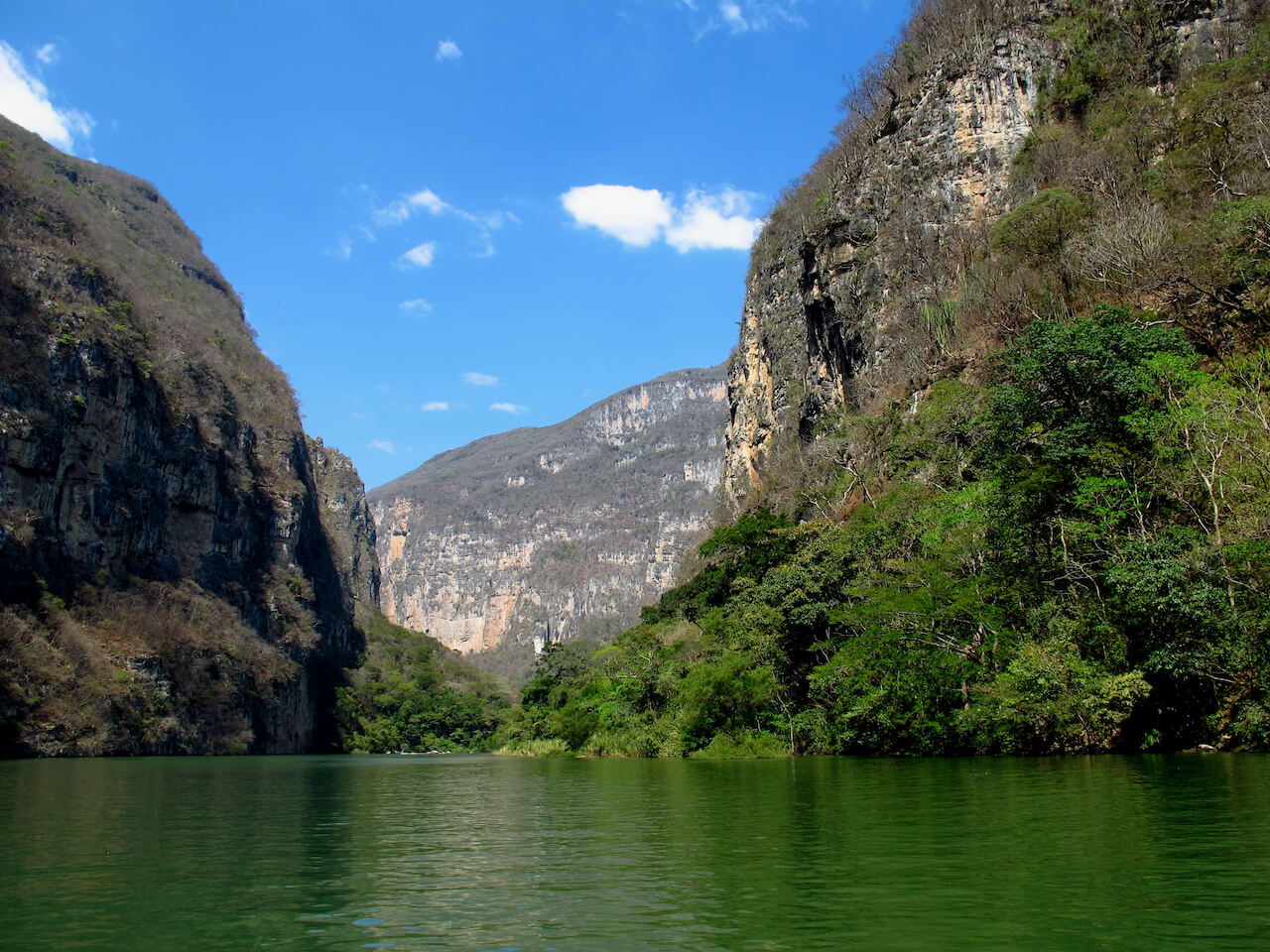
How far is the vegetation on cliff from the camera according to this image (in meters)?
20.4

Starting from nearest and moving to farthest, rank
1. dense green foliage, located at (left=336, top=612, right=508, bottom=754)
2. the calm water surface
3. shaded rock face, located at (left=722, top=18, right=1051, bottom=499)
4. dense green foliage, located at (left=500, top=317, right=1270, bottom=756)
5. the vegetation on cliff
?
the calm water surface, dense green foliage, located at (left=500, top=317, right=1270, bottom=756), the vegetation on cliff, shaded rock face, located at (left=722, top=18, right=1051, bottom=499), dense green foliage, located at (left=336, top=612, right=508, bottom=754)

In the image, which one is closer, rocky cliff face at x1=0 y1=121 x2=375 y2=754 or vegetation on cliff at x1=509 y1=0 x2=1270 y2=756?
vegetation on cliff at x1=509 y1=0 x2=1270 y2=756

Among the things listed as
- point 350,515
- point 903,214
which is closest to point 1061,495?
point 903,214

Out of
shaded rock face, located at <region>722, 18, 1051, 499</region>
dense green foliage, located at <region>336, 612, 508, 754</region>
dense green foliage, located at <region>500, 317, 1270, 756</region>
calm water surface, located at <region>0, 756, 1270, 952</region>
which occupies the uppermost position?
shaded rock face, located at <region>722, 18, 1051, 499</region>

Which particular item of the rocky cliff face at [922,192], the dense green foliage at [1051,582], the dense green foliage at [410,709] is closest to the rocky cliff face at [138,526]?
the dense green foliage at [410,709]

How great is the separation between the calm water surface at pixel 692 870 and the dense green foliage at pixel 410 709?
281 ft

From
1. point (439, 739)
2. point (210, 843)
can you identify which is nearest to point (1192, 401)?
point (210, 843)

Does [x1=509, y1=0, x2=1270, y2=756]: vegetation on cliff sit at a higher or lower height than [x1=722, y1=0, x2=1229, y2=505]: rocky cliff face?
lower

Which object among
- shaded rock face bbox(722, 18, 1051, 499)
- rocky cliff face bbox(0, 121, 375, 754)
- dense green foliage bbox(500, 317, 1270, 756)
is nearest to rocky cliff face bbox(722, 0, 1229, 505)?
shaded rock face bbox(722, 18, 1051, 499)

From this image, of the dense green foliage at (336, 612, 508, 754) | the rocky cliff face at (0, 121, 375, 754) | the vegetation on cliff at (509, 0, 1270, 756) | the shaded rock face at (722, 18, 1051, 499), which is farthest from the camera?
the dense green foliage at (336, 612, 508, 754)

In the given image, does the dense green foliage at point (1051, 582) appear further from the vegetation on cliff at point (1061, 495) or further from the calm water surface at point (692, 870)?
the calm water surface at point (692, 870)

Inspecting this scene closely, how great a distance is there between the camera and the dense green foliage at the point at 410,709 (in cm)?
10650

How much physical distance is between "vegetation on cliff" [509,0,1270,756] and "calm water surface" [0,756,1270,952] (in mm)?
4593

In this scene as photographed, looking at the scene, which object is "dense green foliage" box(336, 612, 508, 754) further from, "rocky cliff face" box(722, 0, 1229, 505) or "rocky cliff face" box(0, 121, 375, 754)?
"rocky cliff face" box(722, 0, 1229, 505)
